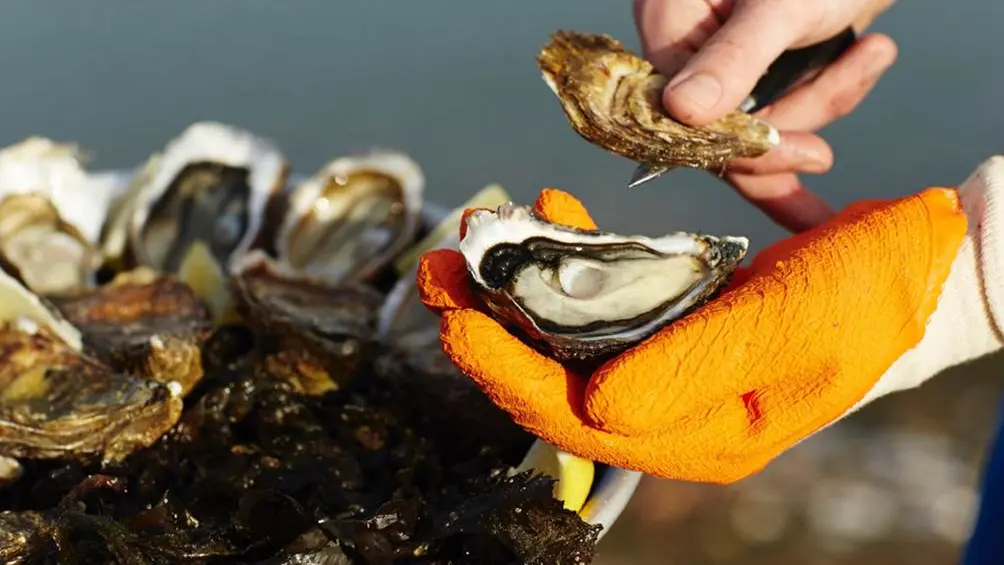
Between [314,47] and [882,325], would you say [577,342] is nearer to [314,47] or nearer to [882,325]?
[882,325]

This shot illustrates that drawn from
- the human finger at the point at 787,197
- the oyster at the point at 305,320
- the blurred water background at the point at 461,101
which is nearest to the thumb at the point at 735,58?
the human finger at the point at 787,197

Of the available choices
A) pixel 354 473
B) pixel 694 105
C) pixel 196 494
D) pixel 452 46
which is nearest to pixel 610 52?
pixel 694 105

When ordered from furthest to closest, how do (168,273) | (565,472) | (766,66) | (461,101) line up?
1. (461,101)
2. (168,273)
3. (766,66)
4. (565,472)

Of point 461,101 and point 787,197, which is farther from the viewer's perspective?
point 461,101

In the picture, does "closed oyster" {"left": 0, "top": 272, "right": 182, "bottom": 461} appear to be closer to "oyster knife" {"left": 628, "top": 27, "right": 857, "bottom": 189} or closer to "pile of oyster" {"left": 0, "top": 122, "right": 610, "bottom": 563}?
"pile of oyster" {"left": 0, "top": 122, "right": 610, "bottom": 563}

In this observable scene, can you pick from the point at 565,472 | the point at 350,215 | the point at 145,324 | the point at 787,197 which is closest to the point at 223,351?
the point at 145,324

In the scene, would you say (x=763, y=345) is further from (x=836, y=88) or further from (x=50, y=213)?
(x=50, y=213)

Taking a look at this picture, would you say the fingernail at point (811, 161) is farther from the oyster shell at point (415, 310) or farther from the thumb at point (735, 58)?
the oyster shell at point (415, 310)
